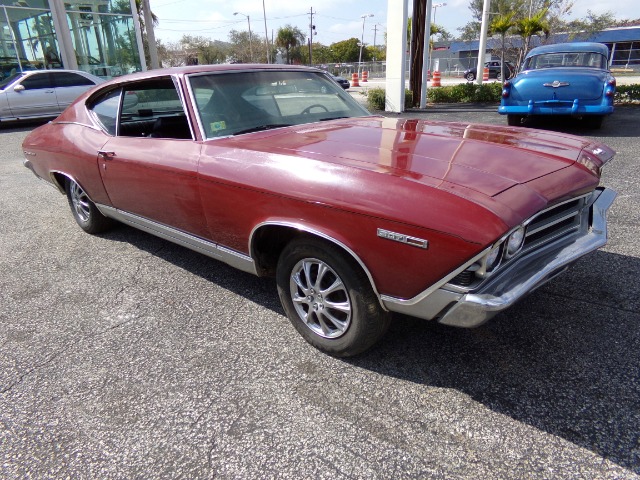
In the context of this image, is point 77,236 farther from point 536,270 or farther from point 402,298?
point 536,270

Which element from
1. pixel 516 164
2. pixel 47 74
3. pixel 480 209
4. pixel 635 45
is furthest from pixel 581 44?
pixel 635 45

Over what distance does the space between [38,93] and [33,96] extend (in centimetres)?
15

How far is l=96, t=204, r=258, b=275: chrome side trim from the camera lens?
2.83 m

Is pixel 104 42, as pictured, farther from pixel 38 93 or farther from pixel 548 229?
pixel 548 229

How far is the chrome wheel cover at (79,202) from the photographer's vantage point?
446 cm

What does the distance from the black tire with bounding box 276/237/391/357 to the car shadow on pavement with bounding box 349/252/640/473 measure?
19 centimetres

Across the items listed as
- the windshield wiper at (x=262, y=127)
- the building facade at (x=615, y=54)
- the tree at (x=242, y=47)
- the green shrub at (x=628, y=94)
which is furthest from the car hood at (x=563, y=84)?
the tree at (x=242, y=47)

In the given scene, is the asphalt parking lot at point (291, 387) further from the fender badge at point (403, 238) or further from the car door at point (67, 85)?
the car door at point (67, 85)

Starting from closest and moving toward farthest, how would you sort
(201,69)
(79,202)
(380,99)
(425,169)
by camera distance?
(425,169) < (201,69) < (79,202) < (380,99)

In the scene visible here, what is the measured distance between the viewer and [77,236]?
462 centimetres

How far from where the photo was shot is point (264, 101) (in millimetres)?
3359

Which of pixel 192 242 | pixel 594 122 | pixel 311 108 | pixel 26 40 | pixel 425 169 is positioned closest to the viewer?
pixel 425 169

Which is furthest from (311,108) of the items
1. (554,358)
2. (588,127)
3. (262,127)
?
(588,127)

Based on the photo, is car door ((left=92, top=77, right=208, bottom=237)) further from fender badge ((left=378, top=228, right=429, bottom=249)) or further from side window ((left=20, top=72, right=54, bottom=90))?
side window ((left=20, top=72, right=54, bottom=90))
